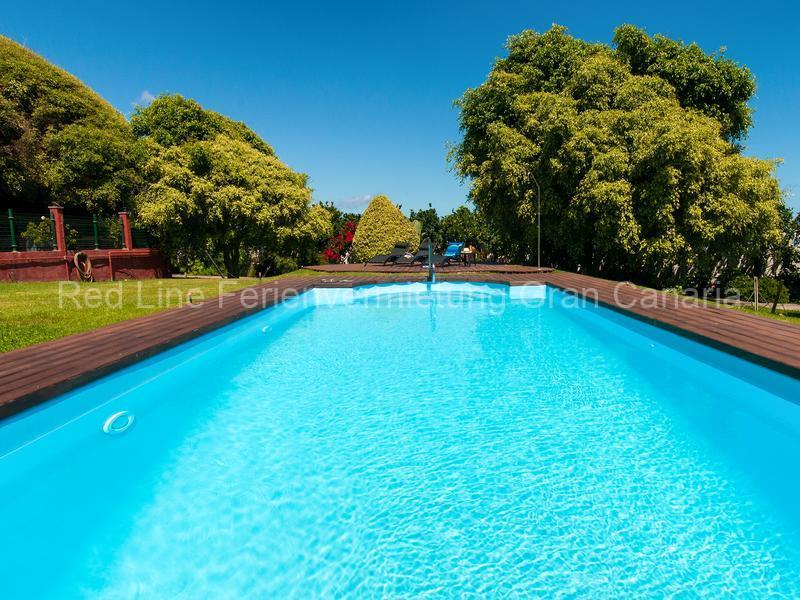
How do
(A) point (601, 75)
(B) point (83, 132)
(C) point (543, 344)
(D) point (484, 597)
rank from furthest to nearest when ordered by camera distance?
1. (B) point (83, 132)
2. (A) point (601, 75)
3. (C) point (543, 344)
4. (D) point (484, 597)

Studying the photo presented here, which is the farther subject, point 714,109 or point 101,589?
point 714,109

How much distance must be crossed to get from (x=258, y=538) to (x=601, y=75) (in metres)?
18.2

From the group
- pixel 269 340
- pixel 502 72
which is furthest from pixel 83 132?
pixel 502 72

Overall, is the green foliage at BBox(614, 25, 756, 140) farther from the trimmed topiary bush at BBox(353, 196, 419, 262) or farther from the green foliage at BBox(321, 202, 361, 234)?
the green foliage at BBox(321, 202, 361, 234)

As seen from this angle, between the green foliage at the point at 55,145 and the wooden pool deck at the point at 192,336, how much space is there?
487 inches

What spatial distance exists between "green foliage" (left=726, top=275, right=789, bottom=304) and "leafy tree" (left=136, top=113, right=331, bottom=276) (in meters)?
16.6

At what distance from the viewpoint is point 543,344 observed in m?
7.47

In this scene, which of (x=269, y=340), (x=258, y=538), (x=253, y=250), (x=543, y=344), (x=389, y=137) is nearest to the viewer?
(x=258, y=538)

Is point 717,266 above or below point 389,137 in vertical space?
below

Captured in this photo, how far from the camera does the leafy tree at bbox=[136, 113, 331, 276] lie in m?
16.8

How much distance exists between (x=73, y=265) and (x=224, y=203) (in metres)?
5.36

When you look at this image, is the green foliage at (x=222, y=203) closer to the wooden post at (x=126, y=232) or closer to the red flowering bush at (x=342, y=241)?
the wooden post at (x=126, y=232)

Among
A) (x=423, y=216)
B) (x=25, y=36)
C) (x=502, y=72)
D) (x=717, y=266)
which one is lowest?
(x=717, y=266)

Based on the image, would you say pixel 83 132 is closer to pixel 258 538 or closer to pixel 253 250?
pixel 253 250
